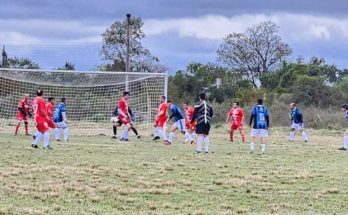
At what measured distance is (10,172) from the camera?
12.7 meters

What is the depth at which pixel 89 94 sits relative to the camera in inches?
1189

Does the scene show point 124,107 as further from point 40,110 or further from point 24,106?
point 40,110

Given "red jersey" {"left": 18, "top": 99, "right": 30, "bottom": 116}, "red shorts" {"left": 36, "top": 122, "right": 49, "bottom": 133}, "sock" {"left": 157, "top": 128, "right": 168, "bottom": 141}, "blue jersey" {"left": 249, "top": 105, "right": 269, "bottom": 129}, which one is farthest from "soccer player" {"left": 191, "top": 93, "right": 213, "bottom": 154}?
"red jersey" {"left": 18, "top": 99, "right": 30, "bottom": 116}

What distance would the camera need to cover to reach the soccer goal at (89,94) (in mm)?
28969

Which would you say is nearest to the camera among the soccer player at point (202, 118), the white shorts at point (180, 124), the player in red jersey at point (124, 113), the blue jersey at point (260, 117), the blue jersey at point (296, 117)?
the soccer player at point (202, 118)

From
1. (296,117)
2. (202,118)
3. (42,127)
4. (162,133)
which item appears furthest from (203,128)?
(296,117)

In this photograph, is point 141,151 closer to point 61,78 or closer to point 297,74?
point 61,78

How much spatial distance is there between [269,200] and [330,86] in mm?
41997

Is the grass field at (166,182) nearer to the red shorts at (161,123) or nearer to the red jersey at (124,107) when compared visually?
the red shorts at (161,123)

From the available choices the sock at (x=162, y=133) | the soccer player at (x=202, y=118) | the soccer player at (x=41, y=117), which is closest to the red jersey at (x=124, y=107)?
the sock at (x=162, y=133)

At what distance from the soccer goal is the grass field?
995 centimetres

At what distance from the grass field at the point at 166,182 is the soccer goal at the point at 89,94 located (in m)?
9.95

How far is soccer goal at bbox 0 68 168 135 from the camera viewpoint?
29.0 metres

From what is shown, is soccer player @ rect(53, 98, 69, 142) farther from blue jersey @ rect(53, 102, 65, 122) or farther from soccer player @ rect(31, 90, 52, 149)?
soccer player @ rect(31, 90, 52, 149)
